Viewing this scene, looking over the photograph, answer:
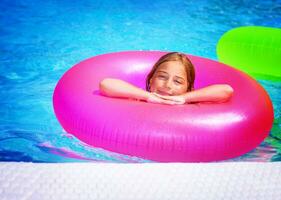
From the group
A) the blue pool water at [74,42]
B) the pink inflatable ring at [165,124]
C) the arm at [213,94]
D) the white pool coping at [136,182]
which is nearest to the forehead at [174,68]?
the arm at [213,94]

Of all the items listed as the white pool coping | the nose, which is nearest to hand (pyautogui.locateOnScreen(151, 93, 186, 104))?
the nose

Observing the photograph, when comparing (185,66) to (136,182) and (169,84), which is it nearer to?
(169,84)

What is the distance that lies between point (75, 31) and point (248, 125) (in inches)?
73.6

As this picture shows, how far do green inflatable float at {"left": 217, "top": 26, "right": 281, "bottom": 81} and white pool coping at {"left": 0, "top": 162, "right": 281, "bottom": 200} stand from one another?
1.40 m

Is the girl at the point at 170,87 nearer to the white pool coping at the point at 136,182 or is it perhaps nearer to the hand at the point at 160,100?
the hand at the point at 160,100

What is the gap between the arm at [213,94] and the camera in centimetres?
164

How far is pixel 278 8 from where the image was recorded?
11.9 feet

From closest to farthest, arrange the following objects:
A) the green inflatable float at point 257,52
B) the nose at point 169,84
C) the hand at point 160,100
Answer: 1. the hand at point 160,100
2. the nose at point 169,84
3. the green inflatable float at point 257,52

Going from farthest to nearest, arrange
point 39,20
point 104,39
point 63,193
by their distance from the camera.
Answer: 1. point 39,20
2. point 104,39
3. point 63,193

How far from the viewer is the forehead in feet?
5.85

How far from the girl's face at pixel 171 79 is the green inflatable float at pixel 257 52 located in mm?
769

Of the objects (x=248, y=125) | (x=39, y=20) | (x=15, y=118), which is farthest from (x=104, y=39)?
(x=248, y=125)

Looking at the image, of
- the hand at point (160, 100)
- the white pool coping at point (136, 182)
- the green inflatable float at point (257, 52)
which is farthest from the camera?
the green inflatable float at point (257, 52)

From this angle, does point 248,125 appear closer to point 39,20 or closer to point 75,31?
point 75,31
